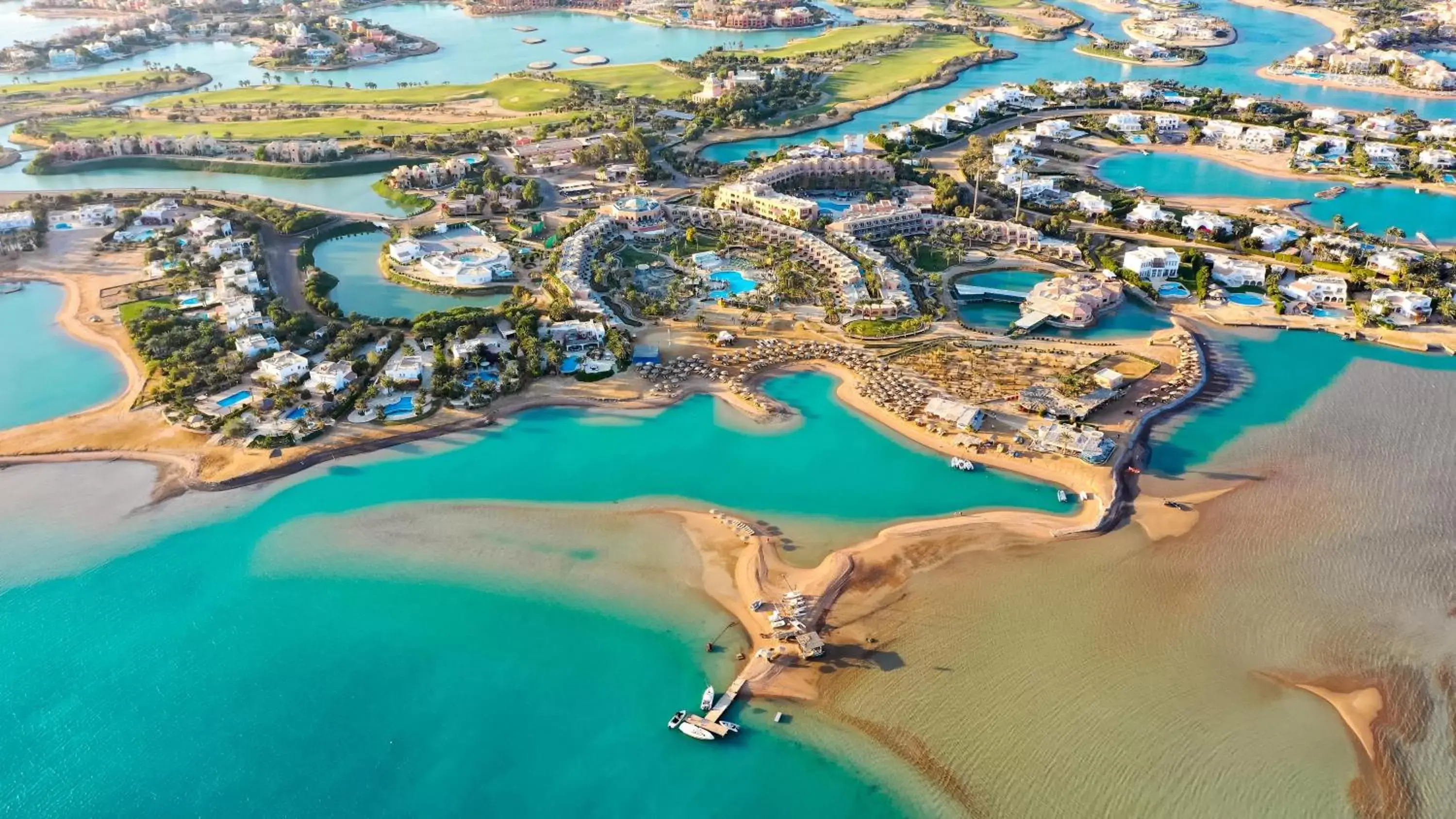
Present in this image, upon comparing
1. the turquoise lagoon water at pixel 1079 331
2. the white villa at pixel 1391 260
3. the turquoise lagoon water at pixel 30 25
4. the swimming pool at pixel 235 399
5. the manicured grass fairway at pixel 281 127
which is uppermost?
the turquoise lagoon water at pixel 30 25

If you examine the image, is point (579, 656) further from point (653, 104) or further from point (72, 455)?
point (653, 104)

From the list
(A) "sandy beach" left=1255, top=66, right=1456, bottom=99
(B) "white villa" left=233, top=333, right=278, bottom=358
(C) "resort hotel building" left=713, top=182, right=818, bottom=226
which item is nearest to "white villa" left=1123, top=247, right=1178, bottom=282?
(C) "resort hotel building" left=713, top=182, right=818, bottom=226

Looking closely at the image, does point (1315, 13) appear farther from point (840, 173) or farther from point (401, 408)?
point (401, 408)

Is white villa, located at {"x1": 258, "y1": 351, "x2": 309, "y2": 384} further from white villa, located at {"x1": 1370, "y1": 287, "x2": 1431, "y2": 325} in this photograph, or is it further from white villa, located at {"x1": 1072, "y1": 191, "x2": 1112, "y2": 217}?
white villa, located at {"x1": 1370, "y1": 287, "x2": 1431, "y2": 325}

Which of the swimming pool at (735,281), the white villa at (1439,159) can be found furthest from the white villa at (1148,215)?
the swimming pool at (735,281)

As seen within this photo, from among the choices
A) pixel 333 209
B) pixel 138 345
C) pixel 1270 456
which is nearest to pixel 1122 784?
pixel 1270 456

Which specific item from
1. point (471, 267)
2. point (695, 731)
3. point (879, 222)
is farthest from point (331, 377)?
point (879, 222)

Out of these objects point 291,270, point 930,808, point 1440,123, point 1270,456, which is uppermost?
point 1440,123

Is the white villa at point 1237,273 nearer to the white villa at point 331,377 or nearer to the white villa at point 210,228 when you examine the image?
the white villa at point 331,377
